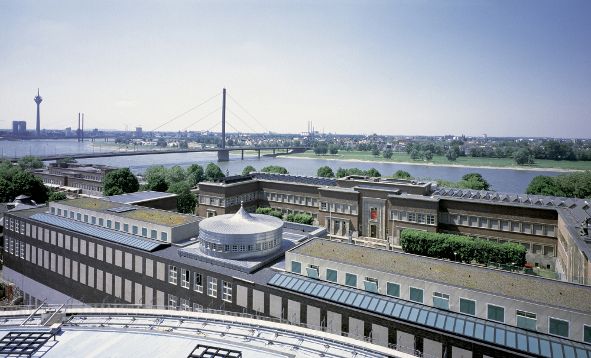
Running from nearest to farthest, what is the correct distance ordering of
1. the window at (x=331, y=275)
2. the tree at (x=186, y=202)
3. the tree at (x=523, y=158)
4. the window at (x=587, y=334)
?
the window at (x=587, y=334) → the window at (x=331, y=275) → the tree at (x=186, y=202) → the tree at (x=523, y=158)

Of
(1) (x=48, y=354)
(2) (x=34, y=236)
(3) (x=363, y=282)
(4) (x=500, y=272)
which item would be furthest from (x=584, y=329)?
(2) (x=34, y=236)

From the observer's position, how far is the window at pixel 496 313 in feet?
65.4

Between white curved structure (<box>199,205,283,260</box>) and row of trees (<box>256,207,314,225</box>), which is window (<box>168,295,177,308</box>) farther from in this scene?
row of trees (<box>256,207,314,225</box>)

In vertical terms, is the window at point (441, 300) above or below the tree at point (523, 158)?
below

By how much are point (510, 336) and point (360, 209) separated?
3338cm

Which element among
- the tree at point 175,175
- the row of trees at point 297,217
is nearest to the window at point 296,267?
the row of trees at point 297,217

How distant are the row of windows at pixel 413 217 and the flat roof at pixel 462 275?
74.4 feet

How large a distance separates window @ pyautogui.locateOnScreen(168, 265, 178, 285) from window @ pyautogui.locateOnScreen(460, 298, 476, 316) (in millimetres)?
18866

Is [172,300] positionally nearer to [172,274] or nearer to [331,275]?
[172,274]

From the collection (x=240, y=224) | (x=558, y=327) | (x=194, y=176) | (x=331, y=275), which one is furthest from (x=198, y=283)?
(x=194, y=176)

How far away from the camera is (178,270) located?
94.0 ft

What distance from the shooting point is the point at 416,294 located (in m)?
22.0

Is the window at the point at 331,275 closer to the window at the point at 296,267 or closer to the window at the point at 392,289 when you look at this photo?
the window at the point at 296,267

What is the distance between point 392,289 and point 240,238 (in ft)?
35.5
